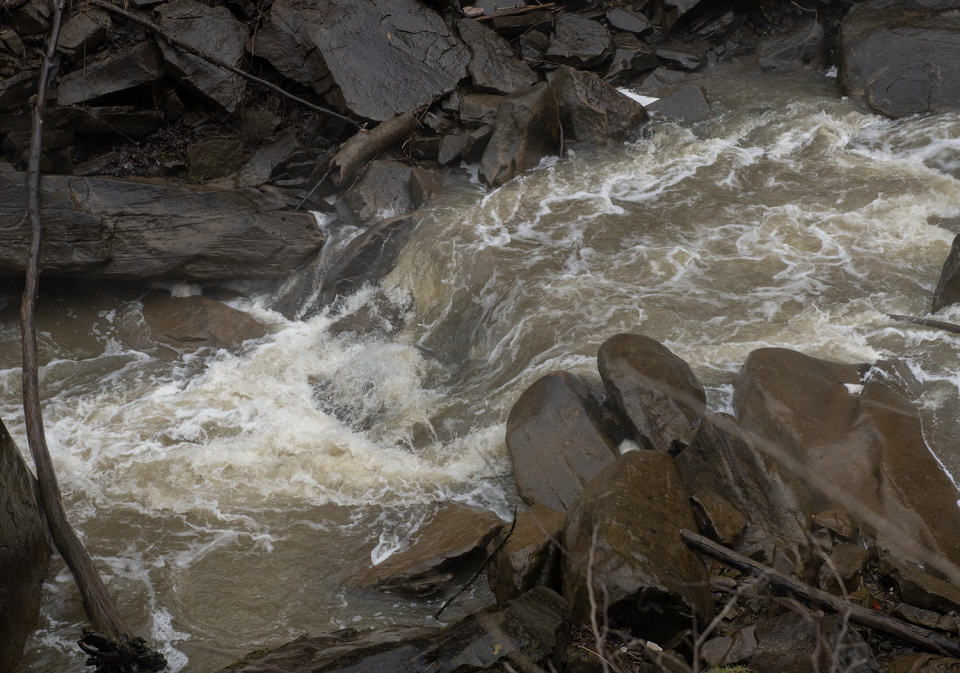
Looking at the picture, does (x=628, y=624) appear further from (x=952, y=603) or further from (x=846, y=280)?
(x=846, y=280)

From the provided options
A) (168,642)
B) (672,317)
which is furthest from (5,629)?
(672,317)

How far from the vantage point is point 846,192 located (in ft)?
24.0

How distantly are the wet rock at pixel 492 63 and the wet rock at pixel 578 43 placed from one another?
27.6 inches

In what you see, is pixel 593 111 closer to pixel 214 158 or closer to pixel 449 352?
pixel 449 352

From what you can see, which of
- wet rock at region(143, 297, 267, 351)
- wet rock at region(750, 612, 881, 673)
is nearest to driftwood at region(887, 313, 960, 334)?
wet rock at region(750, 612, 881, 673)

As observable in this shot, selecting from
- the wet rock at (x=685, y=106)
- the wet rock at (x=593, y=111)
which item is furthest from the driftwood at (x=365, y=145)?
the wet rock at (x=685, y=106)

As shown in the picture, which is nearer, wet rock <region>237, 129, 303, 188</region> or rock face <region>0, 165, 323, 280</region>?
rock face <region>0, 165, 323, 280</region>

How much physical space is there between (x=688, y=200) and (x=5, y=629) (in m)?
7.08

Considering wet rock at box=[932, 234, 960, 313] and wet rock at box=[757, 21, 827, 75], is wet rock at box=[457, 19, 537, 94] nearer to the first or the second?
wet rock at box=[757, 21, 827, 75]

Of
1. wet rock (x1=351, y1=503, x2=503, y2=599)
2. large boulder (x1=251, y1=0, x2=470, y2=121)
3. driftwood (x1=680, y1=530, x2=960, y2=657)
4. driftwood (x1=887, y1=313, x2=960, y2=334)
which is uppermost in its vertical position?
large boulder (x1=251, y1=0, x2=470, y2=121)

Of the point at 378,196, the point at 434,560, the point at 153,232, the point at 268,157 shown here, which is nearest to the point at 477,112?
the point at 378,196

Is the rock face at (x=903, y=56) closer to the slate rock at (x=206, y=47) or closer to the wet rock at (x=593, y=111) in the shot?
the wet rock at (x=593, y=111)

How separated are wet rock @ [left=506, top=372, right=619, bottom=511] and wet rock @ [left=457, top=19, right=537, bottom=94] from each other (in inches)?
212

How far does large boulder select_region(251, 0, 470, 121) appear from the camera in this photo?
27.9ft
